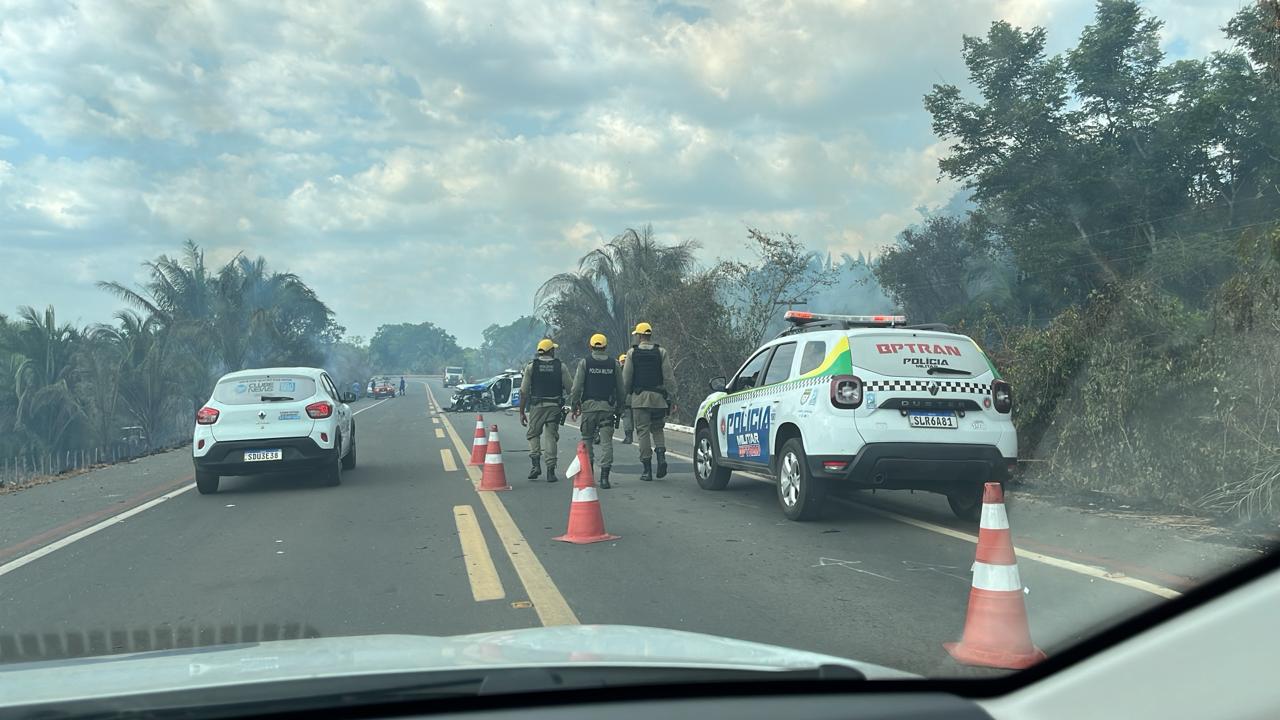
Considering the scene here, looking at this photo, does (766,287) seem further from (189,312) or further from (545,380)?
(189,312)

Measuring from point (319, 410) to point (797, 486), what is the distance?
662 cm

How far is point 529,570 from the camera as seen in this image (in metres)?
7.26

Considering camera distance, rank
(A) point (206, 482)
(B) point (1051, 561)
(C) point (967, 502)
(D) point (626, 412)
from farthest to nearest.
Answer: (D) point (626, 412)
(A) point (206, 482)
(C) point (967, 502)
(B) point (1051, 561)

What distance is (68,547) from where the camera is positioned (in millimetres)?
8938

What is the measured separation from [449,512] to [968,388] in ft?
17.2

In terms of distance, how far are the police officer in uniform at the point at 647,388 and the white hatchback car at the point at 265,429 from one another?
152 inches

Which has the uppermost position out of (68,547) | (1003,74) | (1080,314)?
(1003,74)

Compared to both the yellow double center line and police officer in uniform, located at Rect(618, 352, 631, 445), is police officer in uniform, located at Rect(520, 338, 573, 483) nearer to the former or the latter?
police officer in uniform, located at Rect(618, 352, 631, 445)

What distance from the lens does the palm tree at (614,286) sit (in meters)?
32.8

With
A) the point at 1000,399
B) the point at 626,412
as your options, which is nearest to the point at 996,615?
the point at 1000,399

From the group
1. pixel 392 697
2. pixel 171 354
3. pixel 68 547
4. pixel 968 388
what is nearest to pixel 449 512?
pixel 68 547

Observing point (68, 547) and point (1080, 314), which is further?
point (1080, 314)

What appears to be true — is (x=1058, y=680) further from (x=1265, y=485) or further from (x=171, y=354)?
(x=171, y=354)

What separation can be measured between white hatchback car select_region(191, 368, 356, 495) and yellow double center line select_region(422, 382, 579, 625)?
264 centimetres
